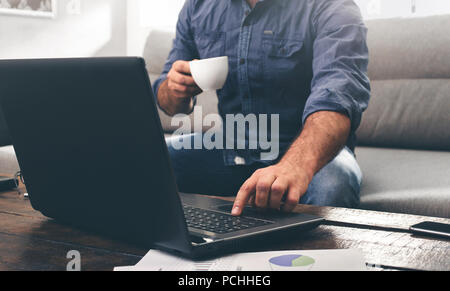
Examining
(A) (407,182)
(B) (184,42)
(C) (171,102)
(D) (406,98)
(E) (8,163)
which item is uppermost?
(B) (184,42)

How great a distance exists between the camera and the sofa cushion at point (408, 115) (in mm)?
1891

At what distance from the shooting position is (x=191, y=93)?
47.9 inches

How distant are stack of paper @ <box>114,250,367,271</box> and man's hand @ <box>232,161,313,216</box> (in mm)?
147

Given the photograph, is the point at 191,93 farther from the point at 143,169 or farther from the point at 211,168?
the point at 143,169

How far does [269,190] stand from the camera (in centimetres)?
71

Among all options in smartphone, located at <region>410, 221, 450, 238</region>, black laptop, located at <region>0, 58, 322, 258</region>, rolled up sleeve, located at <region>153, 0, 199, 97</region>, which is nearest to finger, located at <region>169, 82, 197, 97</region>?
rolled up sleeve, located at <region>153, 0, 199, 97</region>

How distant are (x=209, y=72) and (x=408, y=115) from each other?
1211mm

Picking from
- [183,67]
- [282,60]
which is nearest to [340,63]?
[282,60]

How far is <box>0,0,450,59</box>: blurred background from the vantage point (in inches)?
105

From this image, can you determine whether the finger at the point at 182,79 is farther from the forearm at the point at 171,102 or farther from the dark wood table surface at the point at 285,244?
the dark wood table surface at the point at 285,244

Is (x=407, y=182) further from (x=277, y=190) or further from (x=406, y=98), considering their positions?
(x=277, y=190)

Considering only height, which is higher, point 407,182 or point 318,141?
point 318,141

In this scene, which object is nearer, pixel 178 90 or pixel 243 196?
pixel 243 196

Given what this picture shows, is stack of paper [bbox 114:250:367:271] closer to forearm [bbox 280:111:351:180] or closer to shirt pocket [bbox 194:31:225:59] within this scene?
forearm [bbox 280:111:351:180]
